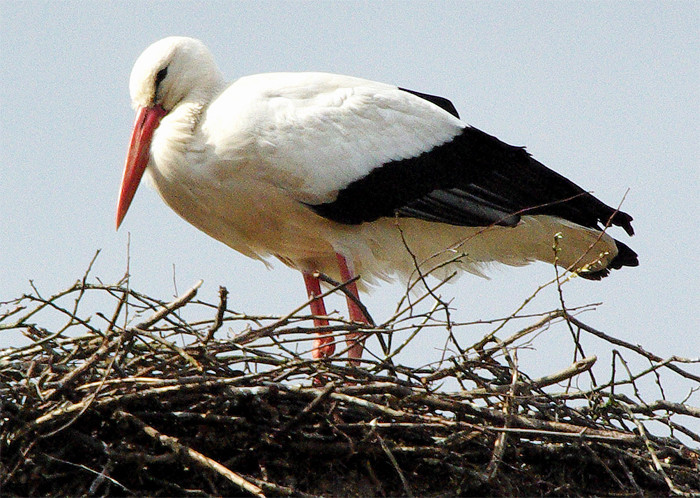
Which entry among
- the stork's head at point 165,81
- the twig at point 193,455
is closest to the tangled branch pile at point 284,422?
Answer: the twig at point 193,455

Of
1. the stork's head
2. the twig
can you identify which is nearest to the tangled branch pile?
the twig

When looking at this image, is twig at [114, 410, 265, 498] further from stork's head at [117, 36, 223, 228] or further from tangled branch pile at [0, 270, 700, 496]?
stork's head at [117, 36, 223, 228]

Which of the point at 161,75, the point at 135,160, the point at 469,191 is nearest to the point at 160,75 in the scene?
the point at 161,75

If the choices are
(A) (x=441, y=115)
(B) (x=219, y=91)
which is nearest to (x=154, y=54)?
(B) (x=219, y=91)

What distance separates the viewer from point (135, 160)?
17.8 ft

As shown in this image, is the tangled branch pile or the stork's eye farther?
the stork's eye

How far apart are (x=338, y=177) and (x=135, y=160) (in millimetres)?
969

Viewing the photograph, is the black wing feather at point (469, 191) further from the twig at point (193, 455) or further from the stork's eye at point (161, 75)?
the twig at point (193, 455)

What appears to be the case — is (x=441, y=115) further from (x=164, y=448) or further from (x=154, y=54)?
(x=164, y=448)

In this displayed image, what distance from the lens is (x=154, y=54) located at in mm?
5590

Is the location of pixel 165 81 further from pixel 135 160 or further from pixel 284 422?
pixel 284 422

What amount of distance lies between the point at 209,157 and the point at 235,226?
43 cm

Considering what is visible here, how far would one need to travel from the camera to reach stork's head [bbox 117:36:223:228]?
5562 millimetres

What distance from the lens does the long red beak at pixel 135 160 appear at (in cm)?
538
